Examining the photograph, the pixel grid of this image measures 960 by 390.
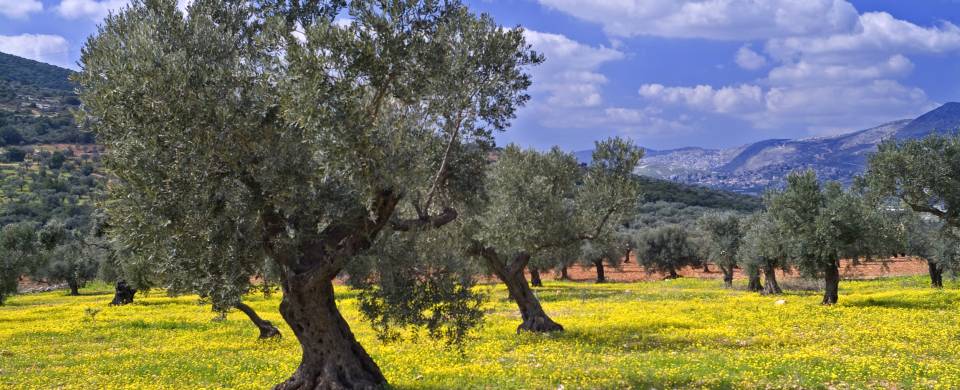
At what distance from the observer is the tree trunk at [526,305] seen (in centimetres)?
2939

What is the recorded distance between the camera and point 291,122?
11930 mm

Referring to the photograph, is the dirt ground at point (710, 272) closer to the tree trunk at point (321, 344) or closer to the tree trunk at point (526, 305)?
the tree trunk at point (526, 305)

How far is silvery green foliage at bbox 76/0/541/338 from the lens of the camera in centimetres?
1206

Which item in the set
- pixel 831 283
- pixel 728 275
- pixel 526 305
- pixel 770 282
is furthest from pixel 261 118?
pixel 728 275

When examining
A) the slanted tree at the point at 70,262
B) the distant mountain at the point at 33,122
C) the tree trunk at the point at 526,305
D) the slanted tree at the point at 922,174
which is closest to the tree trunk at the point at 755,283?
the slanted tree at the point at 922,174

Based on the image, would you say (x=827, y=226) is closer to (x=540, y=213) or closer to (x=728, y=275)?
(x=540, y=213)

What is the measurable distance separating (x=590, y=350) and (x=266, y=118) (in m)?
15.2

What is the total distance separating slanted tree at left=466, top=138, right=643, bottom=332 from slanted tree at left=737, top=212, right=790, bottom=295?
53.8 ft

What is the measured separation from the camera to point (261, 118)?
12875mm

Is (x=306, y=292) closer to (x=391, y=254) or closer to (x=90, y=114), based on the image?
(x=391, y=254)

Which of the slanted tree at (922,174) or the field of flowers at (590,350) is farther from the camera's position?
the slanted tree at (922,174)

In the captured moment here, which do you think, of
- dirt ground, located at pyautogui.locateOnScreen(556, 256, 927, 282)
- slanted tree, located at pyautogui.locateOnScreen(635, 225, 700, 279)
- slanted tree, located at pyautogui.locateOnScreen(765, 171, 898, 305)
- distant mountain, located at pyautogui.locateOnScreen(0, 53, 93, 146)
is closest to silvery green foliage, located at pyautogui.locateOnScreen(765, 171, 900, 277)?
slanted tree, located at pyautogui.locateOnScreen(765, 171, 898, 305)

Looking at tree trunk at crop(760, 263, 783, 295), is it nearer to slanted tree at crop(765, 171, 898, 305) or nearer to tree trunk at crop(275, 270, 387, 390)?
slanted tree at crop(765, 171, 898, 305)

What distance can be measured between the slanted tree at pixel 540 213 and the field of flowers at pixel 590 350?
256 centimetres
